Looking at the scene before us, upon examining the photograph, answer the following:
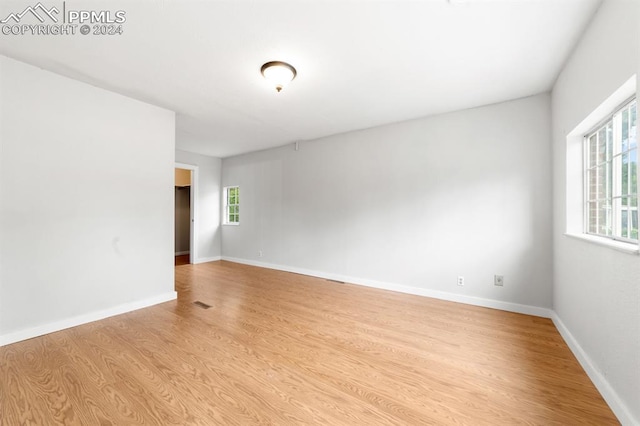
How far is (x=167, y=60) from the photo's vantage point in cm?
241

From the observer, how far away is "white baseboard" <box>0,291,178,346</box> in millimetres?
2338

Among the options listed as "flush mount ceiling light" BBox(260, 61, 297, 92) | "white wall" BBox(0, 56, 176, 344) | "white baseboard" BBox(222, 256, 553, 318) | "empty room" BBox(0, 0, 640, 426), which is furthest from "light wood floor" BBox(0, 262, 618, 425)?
"flush mount ceiling light" BBox(260, 61, 297, 92)

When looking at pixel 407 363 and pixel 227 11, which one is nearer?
pixel 227 11

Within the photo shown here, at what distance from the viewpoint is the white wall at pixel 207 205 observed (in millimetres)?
6113

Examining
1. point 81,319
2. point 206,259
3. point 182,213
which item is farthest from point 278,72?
point 182,213

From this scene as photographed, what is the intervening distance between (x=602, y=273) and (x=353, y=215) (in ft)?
10.1

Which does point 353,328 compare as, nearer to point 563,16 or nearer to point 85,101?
point 563,16

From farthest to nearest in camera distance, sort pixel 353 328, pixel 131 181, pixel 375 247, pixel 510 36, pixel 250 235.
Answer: pixel 250 235 < pixel 375 247 < pixel 131 181 < pixel 353 328 < pixel 510 36

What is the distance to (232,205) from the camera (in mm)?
6531

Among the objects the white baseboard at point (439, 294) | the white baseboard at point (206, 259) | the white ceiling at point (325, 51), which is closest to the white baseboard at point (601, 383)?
the white baseboard at point (439, 294)

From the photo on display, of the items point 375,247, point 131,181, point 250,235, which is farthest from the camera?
point 250,235

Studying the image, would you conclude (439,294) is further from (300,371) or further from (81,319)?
(81,319)

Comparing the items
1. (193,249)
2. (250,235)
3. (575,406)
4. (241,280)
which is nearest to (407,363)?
(575,406)

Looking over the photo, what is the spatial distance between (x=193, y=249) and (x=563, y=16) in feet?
22.0
